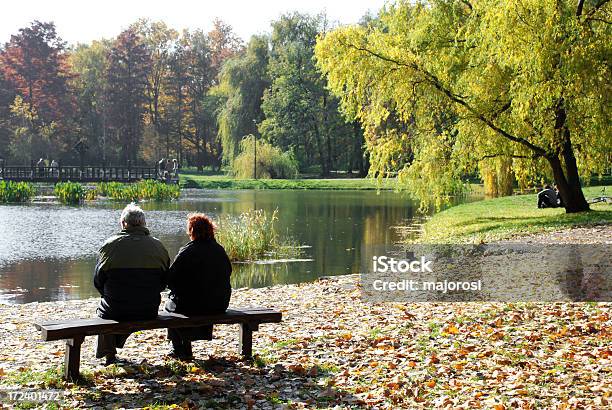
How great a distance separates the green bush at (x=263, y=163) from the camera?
57.6 metres

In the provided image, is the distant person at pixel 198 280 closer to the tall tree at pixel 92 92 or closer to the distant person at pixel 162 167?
the distant person at pixel 162 167

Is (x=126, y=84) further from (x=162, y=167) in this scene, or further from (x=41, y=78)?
(x=162, y=167)

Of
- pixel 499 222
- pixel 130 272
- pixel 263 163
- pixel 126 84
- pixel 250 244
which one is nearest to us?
pixel 130 272

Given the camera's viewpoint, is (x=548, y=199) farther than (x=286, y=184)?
No

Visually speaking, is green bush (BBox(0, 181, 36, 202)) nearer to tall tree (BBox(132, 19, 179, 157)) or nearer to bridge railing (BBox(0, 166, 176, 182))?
bridge railing (BBox(0, 166, 176, 182))

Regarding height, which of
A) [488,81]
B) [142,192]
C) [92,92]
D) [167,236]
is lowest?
[167,236]

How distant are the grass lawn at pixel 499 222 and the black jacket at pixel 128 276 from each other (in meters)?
11.6

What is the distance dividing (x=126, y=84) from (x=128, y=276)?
72284mm

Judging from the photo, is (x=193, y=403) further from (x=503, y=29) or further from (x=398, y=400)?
(x=503, y=29)

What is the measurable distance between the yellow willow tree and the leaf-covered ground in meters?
9.19

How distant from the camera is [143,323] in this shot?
630 cm

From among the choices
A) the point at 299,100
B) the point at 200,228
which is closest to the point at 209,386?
the point at 200,228

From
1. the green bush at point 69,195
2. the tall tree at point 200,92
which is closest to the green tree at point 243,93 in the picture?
the tall tree at point 200,92

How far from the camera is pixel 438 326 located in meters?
8.19
